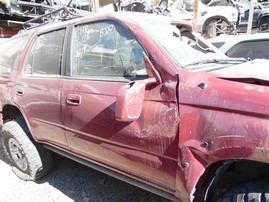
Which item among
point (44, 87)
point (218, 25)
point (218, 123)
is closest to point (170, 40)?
point (218, 123)

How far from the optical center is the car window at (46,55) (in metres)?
2.92

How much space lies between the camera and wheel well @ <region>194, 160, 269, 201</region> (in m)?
1.84

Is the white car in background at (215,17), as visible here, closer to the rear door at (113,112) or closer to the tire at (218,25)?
the tire at (218,25)

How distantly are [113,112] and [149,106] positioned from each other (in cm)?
34

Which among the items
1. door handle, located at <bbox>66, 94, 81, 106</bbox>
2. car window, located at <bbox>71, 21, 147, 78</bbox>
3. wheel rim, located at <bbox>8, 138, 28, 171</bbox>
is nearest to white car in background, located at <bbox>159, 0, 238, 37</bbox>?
wheel rim, located at <bbox>8, 138, 28, 171</bbox>

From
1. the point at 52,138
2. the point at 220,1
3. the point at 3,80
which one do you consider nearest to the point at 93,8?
the point at 220,1

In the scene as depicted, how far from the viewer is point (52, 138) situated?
3062 mm

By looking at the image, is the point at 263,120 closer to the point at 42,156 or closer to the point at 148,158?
the point at 148,158

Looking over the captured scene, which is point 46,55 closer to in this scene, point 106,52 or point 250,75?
point 106,52

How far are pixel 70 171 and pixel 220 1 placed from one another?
12993 mm

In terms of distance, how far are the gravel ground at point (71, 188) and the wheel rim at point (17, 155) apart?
184mm

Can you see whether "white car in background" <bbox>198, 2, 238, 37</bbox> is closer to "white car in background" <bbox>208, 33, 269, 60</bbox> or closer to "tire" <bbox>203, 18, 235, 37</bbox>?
"tire" <bbox>203, 18, 235, 37</bbox>

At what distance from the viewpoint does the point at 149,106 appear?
204cm

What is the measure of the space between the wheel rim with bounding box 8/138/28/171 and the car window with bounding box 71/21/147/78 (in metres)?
1.41
